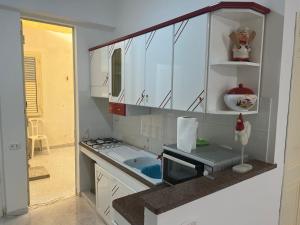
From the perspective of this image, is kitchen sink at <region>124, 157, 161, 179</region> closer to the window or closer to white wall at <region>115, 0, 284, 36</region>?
white wall at <region>115, 0, 284, 36</region>

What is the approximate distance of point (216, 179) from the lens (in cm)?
123

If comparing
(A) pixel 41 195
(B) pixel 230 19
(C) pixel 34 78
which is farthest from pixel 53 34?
(B) pixel 230 19

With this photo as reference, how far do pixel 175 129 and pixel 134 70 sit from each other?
70 centimetres

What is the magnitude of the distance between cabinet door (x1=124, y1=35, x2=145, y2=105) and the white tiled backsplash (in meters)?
0.38

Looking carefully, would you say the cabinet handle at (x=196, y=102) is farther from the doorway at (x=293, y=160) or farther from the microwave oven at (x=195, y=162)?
the doorway at (x=293, y=160)

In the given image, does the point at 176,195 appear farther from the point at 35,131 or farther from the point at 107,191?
the point at 35,131

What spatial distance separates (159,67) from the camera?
1802mm

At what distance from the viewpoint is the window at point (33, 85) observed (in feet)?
15.3

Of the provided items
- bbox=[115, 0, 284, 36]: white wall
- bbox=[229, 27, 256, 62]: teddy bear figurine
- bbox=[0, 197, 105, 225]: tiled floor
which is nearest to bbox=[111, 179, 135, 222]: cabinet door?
bbox=[0, 197, 105, 225]: tiled floor

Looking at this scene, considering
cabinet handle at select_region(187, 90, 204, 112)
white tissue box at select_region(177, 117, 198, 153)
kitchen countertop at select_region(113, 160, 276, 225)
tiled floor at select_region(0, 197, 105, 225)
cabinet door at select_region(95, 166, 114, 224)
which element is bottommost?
tiled floor at select_region(0, 197, 105, 225)

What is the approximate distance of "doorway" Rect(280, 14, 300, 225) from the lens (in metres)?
1.55

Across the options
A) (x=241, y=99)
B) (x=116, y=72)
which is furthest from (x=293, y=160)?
(x=116, y=72)

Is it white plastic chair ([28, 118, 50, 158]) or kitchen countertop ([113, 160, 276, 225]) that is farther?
white plastic chair ([28, 118, 50, 158])

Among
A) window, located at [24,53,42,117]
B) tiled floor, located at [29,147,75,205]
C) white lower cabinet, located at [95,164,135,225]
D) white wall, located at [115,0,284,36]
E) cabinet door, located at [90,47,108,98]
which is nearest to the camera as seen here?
white wall, located at [115,0,284,36]
